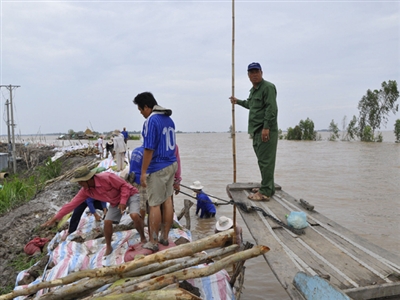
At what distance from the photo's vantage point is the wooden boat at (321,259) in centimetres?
193

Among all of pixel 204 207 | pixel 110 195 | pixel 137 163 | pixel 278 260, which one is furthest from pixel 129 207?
pixel 204 207

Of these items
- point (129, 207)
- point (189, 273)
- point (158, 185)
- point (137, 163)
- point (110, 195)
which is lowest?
point (189, 273)

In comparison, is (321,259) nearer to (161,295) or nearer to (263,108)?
(161,295)

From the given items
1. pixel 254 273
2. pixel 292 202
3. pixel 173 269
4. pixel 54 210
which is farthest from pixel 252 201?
pixel 54 210

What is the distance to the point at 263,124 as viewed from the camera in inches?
149

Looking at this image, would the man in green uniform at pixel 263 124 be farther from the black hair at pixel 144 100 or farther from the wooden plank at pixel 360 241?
the black hair at pixel 144 100

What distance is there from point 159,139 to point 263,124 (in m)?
1.38

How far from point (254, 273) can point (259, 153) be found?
1.70 meters

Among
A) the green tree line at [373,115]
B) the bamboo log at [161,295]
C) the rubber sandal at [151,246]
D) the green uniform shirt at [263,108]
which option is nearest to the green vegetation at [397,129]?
the green tree line at [373,115]

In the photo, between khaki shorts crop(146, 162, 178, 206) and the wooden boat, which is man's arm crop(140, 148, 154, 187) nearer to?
khaki shorts crop(146, 162, 178, 206)

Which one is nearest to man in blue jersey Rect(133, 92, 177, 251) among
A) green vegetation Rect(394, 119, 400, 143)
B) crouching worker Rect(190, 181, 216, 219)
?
crouching worker Rect(190, 181, 216, 219)

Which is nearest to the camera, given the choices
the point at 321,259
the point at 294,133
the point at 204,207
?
the point at 321,259

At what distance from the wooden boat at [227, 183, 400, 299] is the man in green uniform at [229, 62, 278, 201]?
0.44 metres

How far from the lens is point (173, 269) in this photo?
2295 mm
